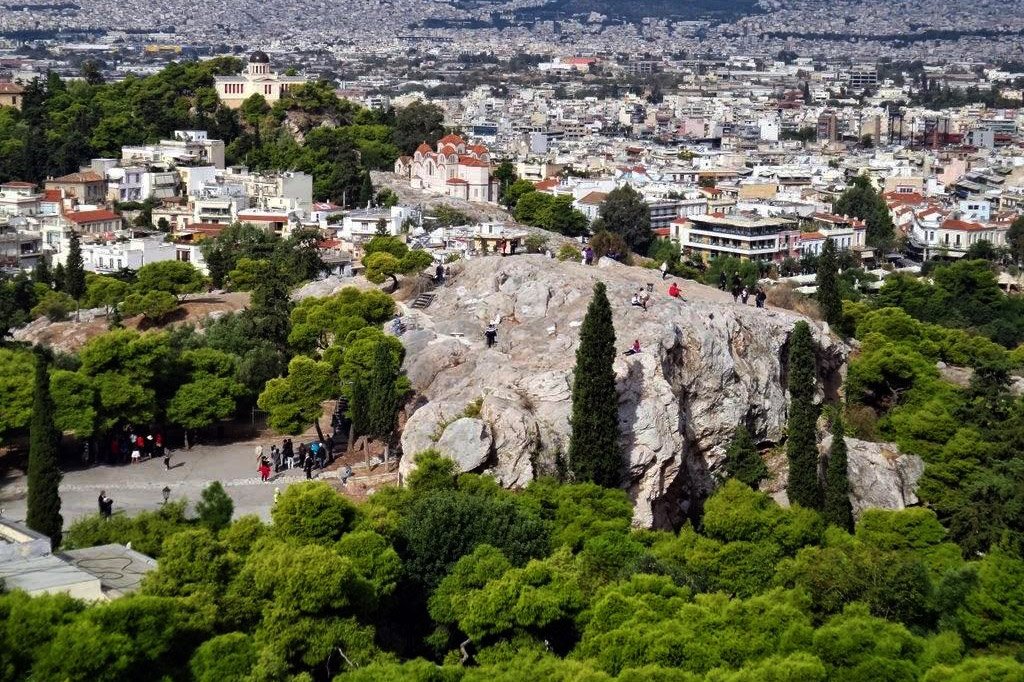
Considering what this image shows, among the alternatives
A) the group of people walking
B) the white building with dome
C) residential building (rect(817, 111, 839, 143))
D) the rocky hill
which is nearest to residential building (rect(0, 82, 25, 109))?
the white building with dome

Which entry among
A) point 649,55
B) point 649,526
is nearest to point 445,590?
point 649,526

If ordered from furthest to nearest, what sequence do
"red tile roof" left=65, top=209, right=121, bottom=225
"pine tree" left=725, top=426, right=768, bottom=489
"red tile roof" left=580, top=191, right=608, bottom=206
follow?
"red tile roof" left=580, top=191, right=608, bottom=206
"red tile roof" left=65, top=209, right=121, bottom=225
"pine tree" left=725, top=426, right=768, bottom=489

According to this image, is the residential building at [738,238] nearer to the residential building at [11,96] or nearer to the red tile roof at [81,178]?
the red tile roof at [81,178]

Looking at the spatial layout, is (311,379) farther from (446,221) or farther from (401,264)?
(446,221)

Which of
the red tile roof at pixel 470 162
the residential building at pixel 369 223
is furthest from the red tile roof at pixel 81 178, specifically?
the red tile roof at pixel 470 162

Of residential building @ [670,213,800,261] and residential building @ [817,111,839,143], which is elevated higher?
residential building @ [670,213,800,261]

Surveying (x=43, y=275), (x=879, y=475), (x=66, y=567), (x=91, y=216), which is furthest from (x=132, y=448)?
(x=91, y=216)

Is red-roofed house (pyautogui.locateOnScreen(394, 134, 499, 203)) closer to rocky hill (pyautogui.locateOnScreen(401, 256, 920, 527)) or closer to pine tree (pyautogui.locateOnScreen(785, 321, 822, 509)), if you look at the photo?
rocky hill (pyautogui.locateOnScreen(401, 256, 920, 527))

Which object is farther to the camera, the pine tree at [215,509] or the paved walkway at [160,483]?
the paved walkway at [160,483]
